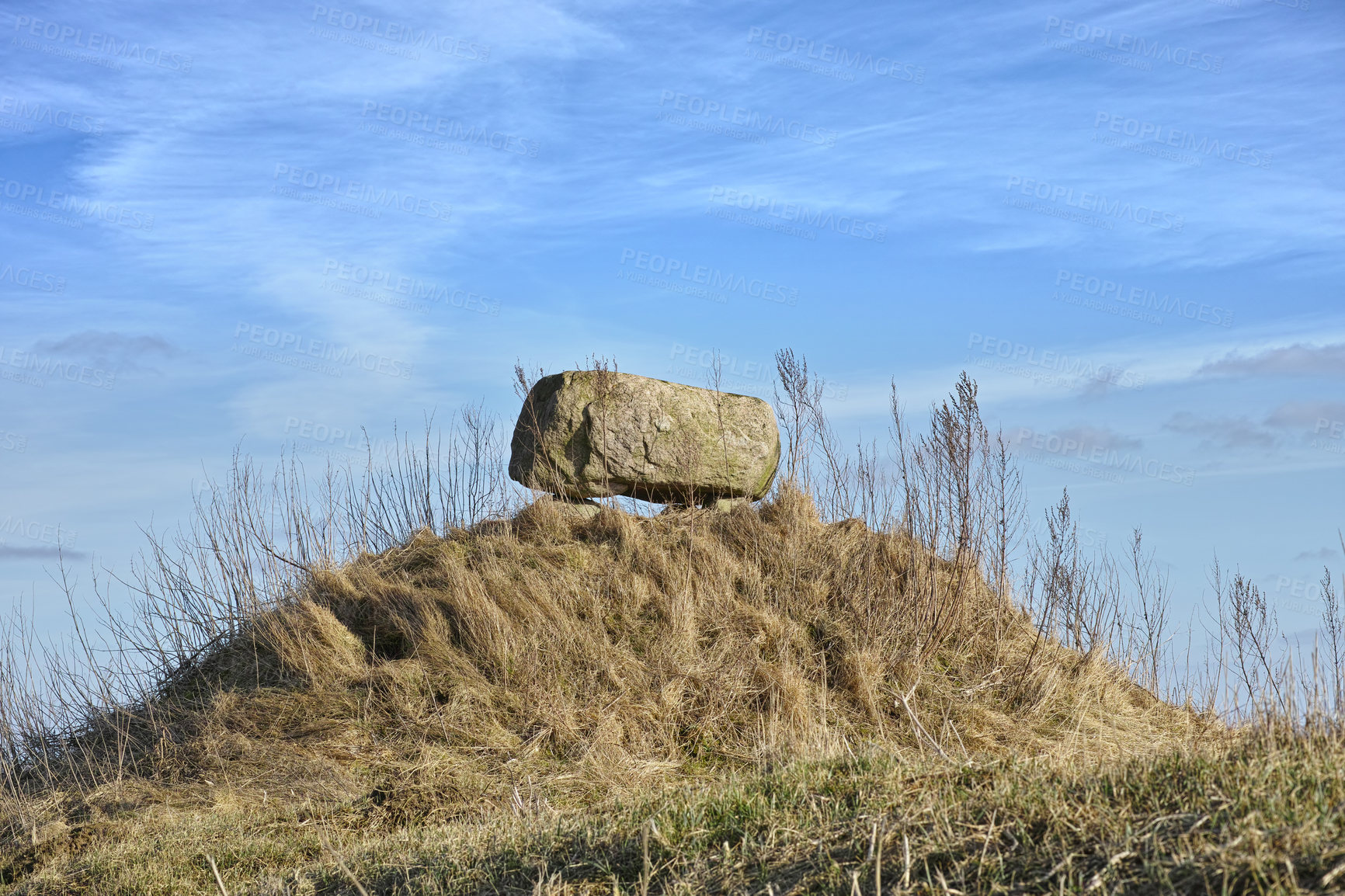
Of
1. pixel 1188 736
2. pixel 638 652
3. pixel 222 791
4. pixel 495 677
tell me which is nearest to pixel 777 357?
pixel 638 652

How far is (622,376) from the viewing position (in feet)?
29.8

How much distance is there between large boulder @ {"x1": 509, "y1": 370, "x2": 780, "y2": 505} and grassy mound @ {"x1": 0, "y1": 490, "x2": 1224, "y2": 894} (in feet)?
1.06

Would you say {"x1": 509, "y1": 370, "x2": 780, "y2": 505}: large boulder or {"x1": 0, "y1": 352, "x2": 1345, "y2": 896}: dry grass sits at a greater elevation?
{"x1": 509, "y1": 370, "x2": 780, "y2": 505}: large boulder

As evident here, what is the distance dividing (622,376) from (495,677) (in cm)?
314

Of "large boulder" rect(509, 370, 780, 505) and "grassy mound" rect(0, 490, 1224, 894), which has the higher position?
"large boulder" rect(509, 370, 780, 505)

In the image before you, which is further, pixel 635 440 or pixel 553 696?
pixel 635 440

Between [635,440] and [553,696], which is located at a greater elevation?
[635,440]

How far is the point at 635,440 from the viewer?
29.2 ft

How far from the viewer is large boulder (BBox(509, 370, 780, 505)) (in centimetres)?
890

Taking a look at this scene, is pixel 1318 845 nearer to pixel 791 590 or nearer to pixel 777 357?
pixel 791 590

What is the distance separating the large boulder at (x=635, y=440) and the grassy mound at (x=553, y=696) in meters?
0.32

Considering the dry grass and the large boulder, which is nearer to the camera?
the dry grass

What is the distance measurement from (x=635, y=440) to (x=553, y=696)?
272 centimetres

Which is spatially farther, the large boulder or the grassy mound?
the large boulder
